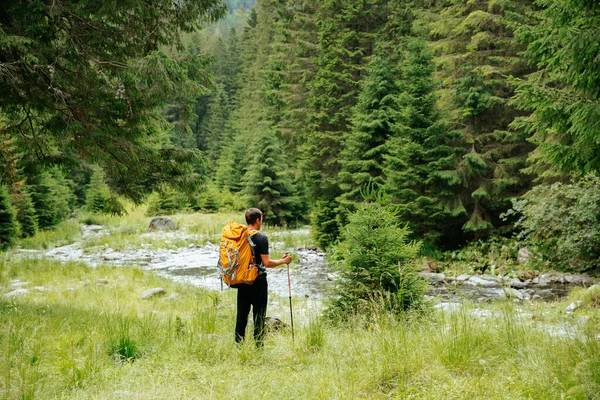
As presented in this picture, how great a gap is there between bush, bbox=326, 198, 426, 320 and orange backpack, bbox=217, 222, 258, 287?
1.81 metres

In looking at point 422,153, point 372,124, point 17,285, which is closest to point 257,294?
point 17,285

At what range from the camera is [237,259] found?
16.6 feet

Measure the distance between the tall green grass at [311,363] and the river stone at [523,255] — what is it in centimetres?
873

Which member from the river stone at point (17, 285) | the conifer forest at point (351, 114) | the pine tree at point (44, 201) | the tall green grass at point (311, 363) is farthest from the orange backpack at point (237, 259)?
the pine tree at point (44, 201)

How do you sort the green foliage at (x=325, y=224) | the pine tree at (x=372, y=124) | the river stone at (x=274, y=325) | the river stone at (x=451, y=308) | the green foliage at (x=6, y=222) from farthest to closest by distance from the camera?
the green foliage at (x=325, y=224), the pine tree at (x=372, y=124), the green foliage at (x=6, y=222), the river stone at (x=274, y=325), the river stone at (x=451, y=308)

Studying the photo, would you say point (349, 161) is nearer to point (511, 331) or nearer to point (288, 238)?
point (288, 238)

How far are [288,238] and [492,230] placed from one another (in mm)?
9968

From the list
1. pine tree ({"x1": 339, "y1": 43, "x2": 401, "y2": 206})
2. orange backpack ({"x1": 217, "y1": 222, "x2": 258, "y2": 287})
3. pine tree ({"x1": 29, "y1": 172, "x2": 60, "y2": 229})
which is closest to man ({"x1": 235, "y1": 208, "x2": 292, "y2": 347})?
orange backpack ({"x1": 217, "y1": 222, "x2": 258, "y2": 287})

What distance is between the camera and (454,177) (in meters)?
14.8

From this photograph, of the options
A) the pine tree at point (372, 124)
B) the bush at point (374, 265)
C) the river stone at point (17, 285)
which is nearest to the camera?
the bush at point (374, 265)

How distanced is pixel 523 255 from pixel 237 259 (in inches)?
457

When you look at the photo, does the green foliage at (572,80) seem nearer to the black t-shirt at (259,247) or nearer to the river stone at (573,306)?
the river stone at (573,306)

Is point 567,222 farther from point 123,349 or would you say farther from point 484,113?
point 123,349

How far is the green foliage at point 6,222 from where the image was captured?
16.8 m
